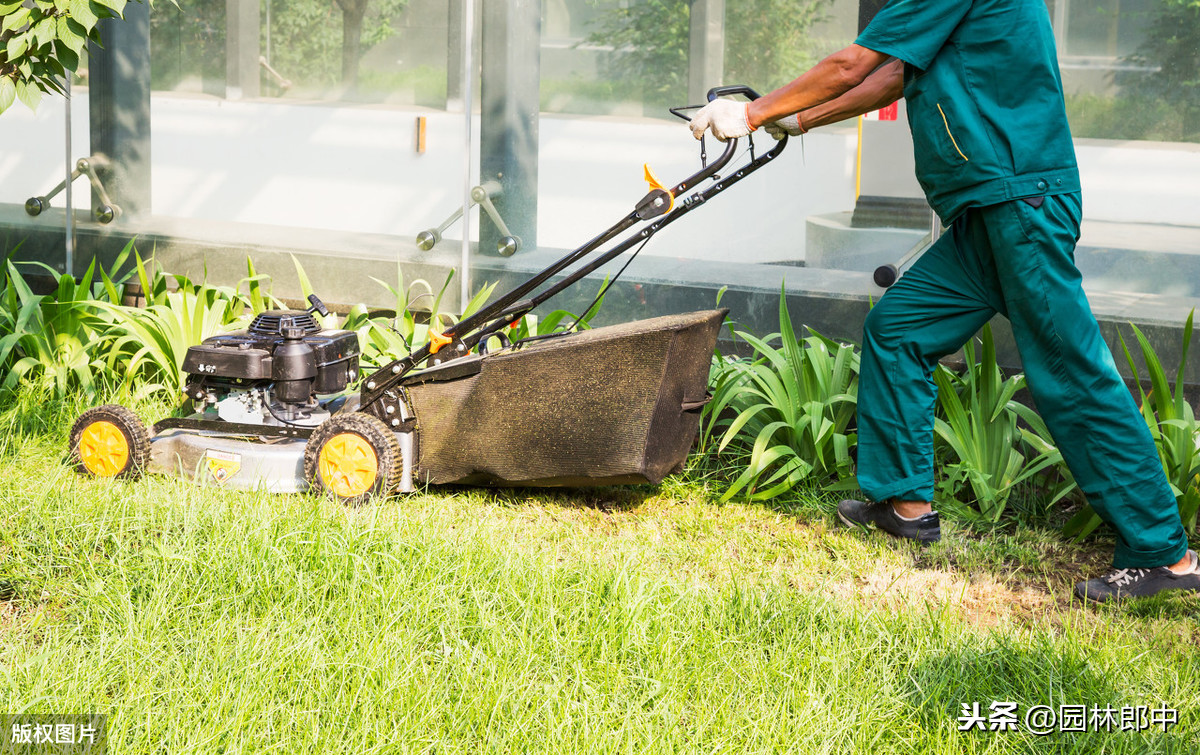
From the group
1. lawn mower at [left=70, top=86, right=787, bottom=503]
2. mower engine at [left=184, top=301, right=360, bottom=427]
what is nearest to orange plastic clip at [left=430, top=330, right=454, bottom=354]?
lawn mower at [left=70, top=86, right=787, bottom=503]

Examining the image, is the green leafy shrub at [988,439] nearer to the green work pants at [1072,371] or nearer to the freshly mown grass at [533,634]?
the freshly mown grass at [533,634]

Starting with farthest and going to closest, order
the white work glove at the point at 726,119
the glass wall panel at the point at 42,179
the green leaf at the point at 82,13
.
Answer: the glass wall panel at the point at 42,179
the white work glove at the point at 726,119
the green leaf at the point at 82,13

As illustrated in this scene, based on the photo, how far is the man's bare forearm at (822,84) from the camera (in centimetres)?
285

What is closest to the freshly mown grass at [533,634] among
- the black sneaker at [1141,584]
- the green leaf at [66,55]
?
the black sneaker at [1141,584]

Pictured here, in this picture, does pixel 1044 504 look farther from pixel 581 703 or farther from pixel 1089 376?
pixel 581 703

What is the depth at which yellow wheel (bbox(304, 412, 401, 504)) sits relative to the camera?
3.25 metres

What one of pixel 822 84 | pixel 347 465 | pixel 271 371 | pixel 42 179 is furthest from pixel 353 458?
pixel 42 179

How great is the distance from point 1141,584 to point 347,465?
7.01ft

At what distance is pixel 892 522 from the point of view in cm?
322

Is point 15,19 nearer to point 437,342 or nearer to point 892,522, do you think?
point 437,342

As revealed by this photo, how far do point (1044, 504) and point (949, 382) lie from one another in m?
0.46

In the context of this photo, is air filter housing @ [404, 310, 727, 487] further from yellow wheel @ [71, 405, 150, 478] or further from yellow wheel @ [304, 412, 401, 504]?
yellow wheel @ [71, 405, 150, 478]

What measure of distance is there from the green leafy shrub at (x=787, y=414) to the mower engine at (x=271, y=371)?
1.24 meters

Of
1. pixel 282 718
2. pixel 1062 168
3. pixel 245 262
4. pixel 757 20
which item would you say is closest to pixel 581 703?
pixel 282 718
